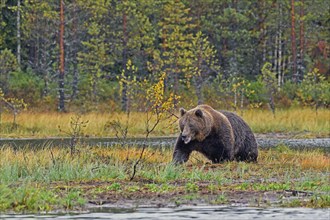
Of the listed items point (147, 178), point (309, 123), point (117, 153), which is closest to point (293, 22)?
point (309, 123)

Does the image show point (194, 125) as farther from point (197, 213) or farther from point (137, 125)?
point (137, 125)

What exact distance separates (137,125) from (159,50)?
1833cm

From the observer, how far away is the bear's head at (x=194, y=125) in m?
17.5

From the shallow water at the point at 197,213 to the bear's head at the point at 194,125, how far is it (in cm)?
560

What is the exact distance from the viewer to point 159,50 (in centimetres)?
5203

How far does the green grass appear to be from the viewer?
3250cm

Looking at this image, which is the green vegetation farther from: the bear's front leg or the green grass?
the green grass

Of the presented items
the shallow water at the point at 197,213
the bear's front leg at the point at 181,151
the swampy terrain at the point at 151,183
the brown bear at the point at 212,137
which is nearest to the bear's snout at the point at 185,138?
the brown bear at the point at 212,137

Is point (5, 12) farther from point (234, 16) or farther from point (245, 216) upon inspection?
point (245, 216)

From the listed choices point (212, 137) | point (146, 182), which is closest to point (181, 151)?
point (212, 137)

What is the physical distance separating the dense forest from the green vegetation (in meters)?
25.2

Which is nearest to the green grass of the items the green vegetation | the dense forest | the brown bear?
the dense forest

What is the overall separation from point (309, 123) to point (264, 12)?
71.5ft

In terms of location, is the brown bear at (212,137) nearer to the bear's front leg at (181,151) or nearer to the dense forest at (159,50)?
the bear's front leg at (181,151)
